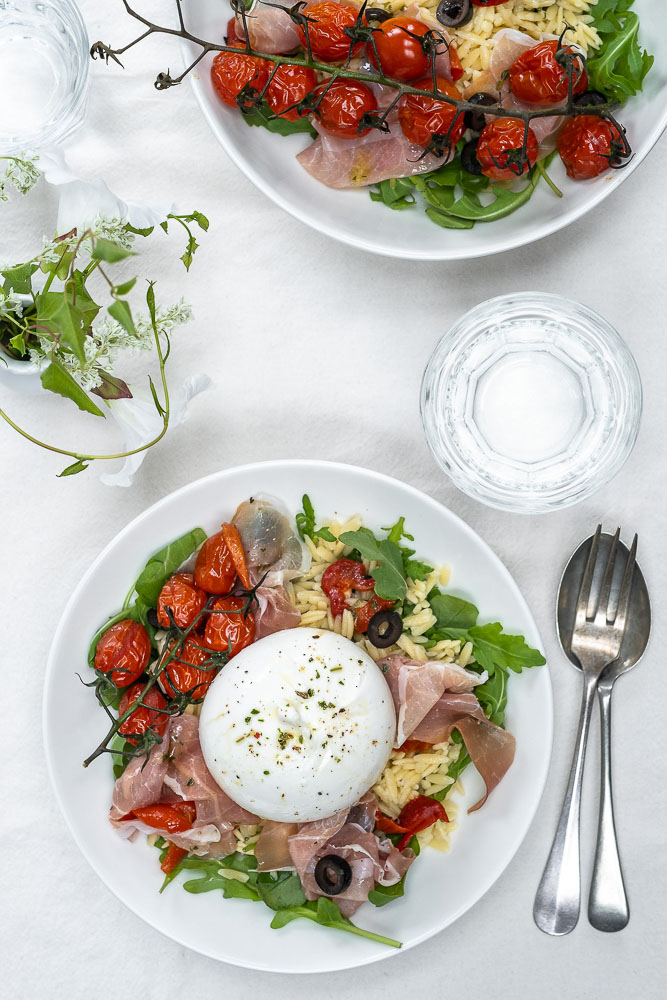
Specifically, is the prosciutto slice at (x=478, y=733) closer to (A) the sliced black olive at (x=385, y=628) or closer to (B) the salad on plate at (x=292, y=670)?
(B) the salad on plate at (x=292, y=670)

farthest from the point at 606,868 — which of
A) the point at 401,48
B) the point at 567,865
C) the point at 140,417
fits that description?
the point at 401,48

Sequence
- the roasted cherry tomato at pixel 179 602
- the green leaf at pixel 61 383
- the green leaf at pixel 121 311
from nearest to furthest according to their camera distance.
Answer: the green leaf at pixel 121 311 → the green leaf at pixel 61 383 → the roasted cherry tomato at pixel 179 602

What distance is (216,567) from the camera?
47.8 inches

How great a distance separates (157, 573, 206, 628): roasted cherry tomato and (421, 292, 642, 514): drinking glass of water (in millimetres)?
404

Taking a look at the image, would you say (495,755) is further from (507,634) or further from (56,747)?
(56,747)

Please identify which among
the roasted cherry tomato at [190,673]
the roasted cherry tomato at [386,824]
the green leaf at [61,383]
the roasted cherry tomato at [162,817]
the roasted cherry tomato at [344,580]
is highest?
the green leaf at [61,383]

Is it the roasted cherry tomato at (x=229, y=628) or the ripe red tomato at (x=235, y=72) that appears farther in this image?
the roasted cherry tomato at (x=229, y=628)

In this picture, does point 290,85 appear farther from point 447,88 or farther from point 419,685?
point 419,685

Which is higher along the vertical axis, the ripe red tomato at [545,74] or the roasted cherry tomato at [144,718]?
the ripe red tomato at [545,74]

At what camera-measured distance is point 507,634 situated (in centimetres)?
120

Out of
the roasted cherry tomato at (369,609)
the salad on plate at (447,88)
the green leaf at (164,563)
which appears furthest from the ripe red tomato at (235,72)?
the roasted cherry tomato at (369,609)

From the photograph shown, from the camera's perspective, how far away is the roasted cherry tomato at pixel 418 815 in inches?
48.1

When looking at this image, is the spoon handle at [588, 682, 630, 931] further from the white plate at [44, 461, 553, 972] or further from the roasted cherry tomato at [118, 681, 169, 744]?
the roasted cherry tomato at [118, 681, 169, 744]

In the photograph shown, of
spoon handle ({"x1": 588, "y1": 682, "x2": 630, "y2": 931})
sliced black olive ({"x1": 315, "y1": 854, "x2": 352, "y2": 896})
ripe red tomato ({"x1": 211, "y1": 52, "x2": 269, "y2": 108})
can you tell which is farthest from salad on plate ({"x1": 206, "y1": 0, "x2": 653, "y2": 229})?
sliced black olive ({"x1": 315, "y1": 854, "x2": 352, "y2": 896})
